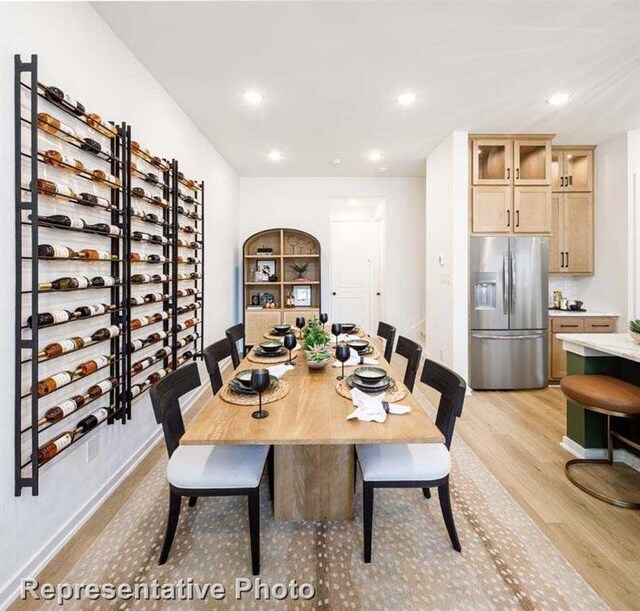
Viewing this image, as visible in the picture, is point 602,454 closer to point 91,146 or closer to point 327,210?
point 91,146

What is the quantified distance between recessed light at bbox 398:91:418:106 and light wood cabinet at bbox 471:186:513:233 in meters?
1.29

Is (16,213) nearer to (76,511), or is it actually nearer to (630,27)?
(76,511)

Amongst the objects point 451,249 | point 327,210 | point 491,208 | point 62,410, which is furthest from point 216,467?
point 327,210

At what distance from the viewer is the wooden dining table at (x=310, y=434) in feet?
4.27

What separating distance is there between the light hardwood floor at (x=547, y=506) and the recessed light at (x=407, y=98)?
9.44ft

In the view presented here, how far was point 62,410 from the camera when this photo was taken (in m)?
1.67

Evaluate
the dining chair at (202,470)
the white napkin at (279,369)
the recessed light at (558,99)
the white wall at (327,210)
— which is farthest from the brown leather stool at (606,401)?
the white wall at (327,210)

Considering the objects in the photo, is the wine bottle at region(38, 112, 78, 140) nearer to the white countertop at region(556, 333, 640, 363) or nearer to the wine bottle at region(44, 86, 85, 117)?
the wine bottle at region(44, 86, 85, 117)

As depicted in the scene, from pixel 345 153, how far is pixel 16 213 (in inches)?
148

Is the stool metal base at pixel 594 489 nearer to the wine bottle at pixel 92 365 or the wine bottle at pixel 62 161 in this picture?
the wine bottle at pixel 92 365

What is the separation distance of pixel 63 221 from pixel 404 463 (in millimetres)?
1947

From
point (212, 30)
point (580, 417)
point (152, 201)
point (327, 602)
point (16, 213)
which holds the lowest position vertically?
point (327, 602)

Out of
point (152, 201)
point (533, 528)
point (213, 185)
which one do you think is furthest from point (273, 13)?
point (533, 528)

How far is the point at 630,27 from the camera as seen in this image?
220cm
